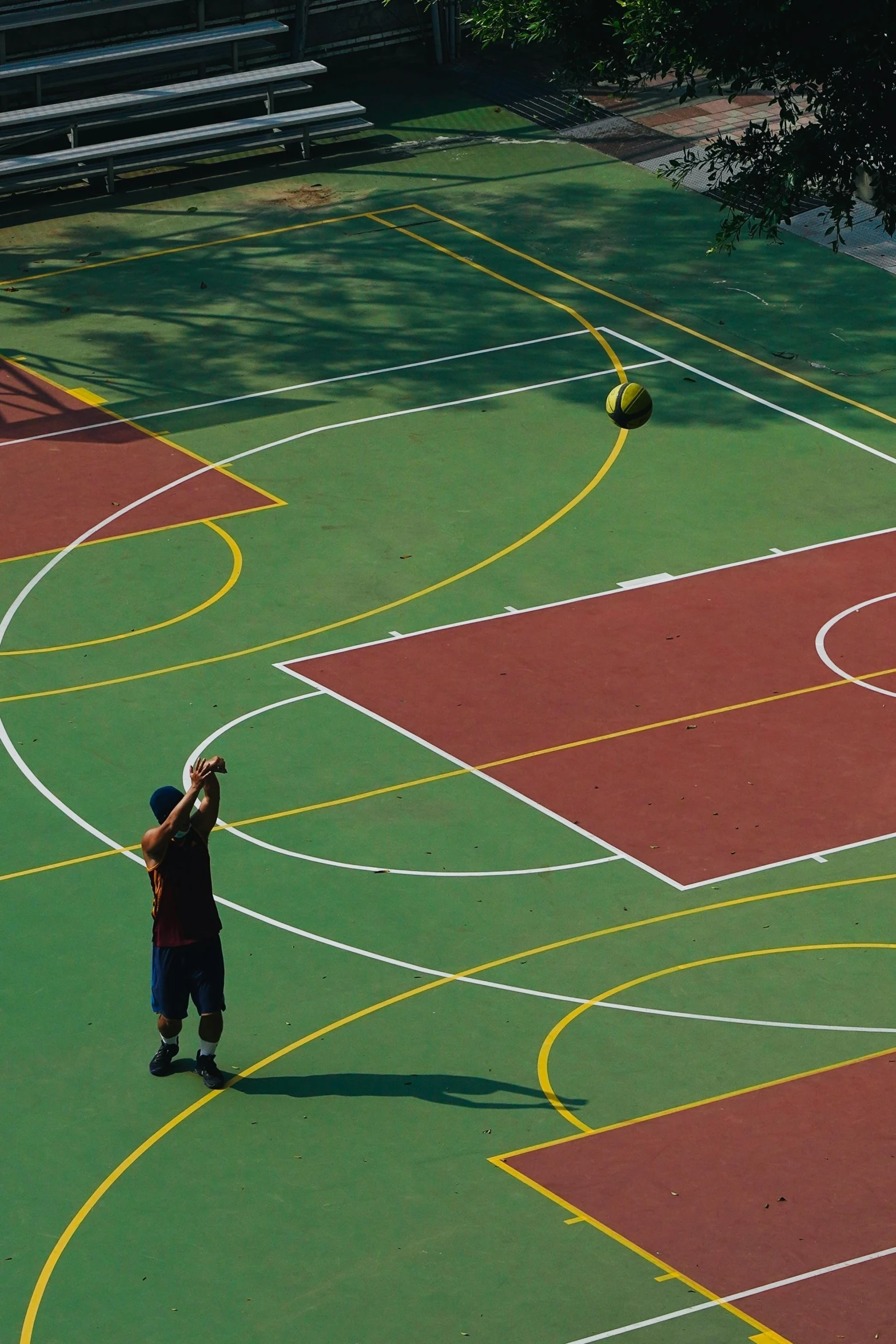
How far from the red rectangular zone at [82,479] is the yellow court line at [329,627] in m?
3.20

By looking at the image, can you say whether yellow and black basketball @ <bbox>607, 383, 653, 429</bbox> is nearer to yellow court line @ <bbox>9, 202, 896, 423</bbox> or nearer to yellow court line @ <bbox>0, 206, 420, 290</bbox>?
yellow court line @ <bbox>9, 202, 896, 423</bbox>

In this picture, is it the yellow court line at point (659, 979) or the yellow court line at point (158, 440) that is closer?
the yellow court line at point (659, 979)

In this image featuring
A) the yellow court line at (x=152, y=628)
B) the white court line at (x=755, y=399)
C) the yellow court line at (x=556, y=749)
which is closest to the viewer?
the yellow court line at (x=556, y=749)

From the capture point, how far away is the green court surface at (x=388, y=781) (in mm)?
15281

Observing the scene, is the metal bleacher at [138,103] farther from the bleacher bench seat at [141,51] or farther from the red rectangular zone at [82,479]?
the red rectangular zone at [82,479]

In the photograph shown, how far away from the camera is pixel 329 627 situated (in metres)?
24.8

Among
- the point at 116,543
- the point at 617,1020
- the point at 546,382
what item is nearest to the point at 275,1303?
the point at 617,1020

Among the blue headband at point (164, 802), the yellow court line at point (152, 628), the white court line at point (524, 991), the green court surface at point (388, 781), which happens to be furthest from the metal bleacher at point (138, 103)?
the blue headband at point (164, 802)

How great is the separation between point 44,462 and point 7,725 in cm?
709

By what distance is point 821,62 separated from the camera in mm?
19375

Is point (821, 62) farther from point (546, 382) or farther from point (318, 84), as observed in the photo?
point (318, 84)

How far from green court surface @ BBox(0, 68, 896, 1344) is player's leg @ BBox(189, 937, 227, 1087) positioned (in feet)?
0.69

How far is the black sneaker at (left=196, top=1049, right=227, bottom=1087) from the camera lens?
17.0 m

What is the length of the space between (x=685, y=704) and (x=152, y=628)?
5854 mm
